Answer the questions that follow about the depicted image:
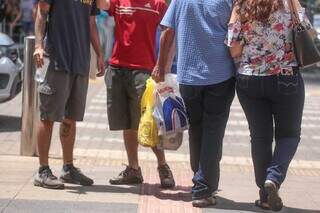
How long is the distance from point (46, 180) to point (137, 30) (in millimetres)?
1474

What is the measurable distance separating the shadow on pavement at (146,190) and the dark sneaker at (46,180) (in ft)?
0.36

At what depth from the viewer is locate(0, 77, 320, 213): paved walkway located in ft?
18.9

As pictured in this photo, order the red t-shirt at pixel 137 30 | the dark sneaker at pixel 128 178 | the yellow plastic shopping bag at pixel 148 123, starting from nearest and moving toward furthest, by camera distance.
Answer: the yellow plastic shopping bag at pixel 148 123 < the red t-shirt at pixel 137 30 < the dark sneaker at pixel 128 178

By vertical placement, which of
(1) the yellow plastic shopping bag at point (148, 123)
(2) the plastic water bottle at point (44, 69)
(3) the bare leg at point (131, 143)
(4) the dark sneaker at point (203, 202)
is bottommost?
(4) the dark sneaker at point (203, 202)

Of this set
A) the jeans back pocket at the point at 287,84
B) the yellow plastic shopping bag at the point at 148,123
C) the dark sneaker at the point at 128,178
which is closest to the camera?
the jeans back pocket at the point at 287,84

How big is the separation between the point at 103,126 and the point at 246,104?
516 centimetres

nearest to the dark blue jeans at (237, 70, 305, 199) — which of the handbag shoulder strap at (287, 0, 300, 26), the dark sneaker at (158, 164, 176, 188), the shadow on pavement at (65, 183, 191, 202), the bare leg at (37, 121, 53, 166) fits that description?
the handbag shoulder strap at (287, 0, 300, 26)

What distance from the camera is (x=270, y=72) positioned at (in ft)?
18.1

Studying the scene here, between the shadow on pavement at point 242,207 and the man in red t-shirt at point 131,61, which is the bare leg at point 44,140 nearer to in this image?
the man in red t-shirt at point 131,61

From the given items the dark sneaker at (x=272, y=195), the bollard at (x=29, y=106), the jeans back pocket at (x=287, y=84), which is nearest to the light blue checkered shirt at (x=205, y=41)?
the jeans back pocket at (x=287, y=84)

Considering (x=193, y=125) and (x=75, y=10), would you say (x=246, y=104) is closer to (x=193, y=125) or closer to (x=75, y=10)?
(x=193, y=125)

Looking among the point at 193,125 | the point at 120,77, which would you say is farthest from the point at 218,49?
the point at 120,77

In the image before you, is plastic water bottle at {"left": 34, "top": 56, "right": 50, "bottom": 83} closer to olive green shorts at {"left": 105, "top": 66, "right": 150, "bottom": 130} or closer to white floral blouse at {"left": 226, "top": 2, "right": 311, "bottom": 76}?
olive green shorts at {"left": 105, "top": 66, "right": 150, "bottom": 130}

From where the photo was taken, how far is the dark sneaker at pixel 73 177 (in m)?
6.45
